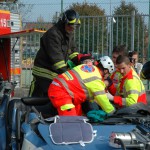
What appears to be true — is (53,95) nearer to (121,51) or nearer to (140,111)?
(140,111)

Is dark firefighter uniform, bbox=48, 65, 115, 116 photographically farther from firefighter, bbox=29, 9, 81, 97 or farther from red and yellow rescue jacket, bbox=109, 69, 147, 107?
firefighter, bbox=29, 9, 81, 97

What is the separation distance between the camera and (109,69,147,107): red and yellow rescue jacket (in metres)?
4.40

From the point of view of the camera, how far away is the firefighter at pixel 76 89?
161 inches

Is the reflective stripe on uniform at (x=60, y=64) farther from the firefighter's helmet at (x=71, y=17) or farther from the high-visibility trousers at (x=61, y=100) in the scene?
the high-visibility trousers at (x=61, y=100)

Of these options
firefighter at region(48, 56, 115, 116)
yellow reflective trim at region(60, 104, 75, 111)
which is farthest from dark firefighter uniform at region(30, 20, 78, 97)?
yellow reflective trim at region(60, 104, 75, 111)

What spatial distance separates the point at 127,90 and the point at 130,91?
0.22 feet

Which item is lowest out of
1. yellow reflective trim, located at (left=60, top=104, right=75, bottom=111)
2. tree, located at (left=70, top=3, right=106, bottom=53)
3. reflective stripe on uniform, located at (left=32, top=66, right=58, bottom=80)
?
yellow reflective trim, located at (left=60, top=104, right=75, bottom=111)

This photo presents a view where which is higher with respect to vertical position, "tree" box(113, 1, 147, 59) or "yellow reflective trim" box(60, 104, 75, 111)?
"tree" box(113, 1, 147, 59)

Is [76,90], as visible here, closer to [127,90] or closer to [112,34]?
[127,90]

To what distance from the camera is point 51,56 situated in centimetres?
546

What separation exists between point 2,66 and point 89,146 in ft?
34.0

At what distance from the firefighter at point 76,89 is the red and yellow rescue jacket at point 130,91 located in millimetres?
330

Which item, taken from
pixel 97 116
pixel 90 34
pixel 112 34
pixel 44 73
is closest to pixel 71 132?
pixel 97 116

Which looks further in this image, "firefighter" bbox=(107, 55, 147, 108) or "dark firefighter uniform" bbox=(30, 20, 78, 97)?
"dark firefighter uniform" bbox=(30, 20, 78, 97)
